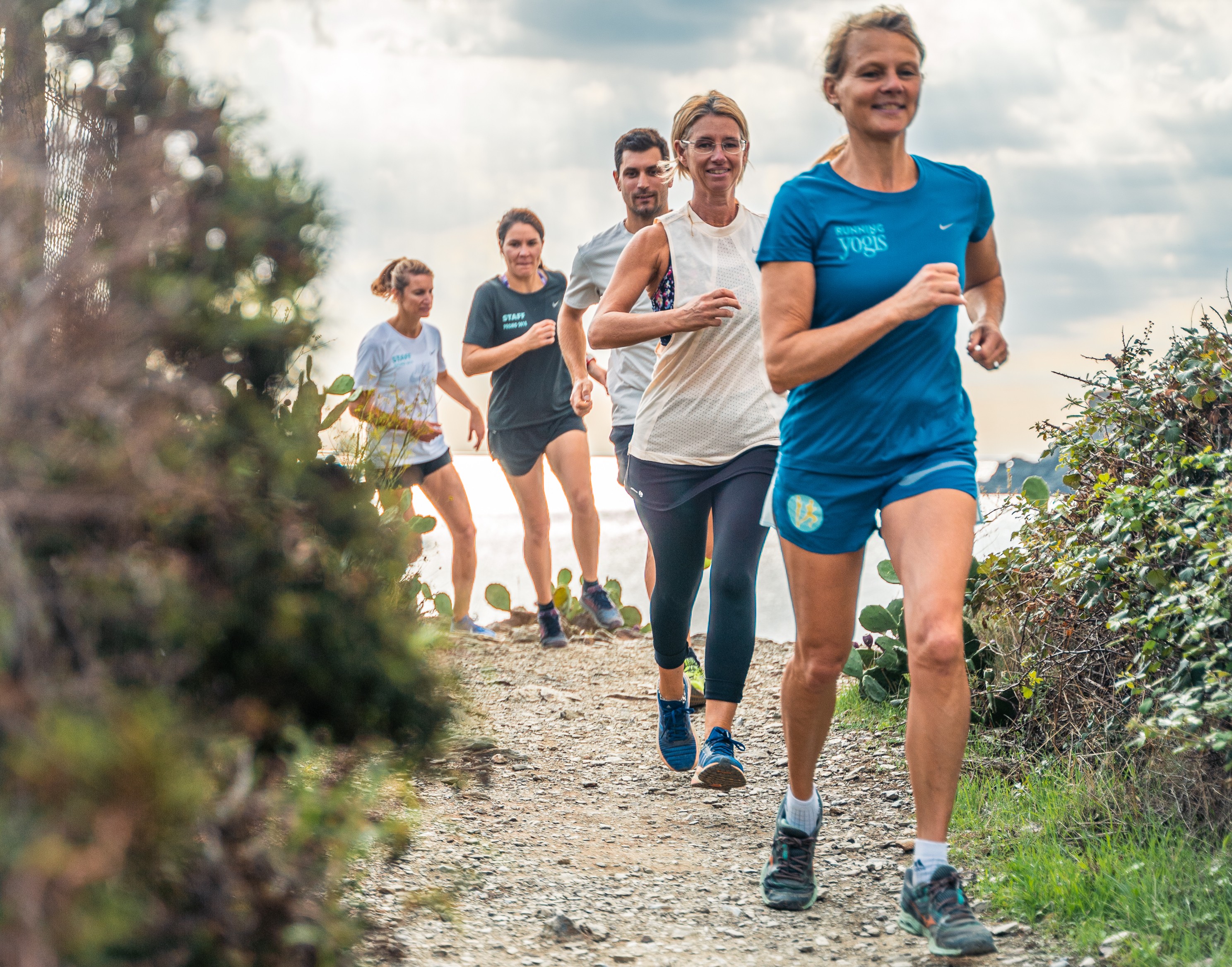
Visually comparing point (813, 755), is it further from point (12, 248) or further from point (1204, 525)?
point (12, 248)

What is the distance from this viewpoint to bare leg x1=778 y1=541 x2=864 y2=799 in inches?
125

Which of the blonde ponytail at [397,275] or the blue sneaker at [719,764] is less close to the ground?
the blonde ponytail at [397,275]

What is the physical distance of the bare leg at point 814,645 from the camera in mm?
3178

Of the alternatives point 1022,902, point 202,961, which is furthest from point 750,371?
point 202,961

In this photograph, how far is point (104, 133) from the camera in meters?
2.13

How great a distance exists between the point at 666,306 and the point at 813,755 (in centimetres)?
177

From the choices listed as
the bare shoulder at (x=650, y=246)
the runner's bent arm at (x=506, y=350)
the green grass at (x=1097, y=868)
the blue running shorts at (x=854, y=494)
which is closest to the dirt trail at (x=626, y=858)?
the green grass at (x=1097, y=868)

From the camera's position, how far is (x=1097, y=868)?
318 centimetres

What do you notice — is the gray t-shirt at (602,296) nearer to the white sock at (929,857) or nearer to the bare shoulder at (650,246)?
the bare shoulder at (650,246)

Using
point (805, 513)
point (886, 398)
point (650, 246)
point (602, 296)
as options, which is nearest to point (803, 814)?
point (805, 513)

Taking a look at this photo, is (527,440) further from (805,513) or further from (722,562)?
(805,513)

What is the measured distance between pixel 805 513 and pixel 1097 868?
48.7 inches

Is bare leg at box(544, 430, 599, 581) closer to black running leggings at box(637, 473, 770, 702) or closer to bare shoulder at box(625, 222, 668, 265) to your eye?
black running leggings at box(637, 473, 770, 702)

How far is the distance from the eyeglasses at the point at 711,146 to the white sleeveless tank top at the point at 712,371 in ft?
0.79
